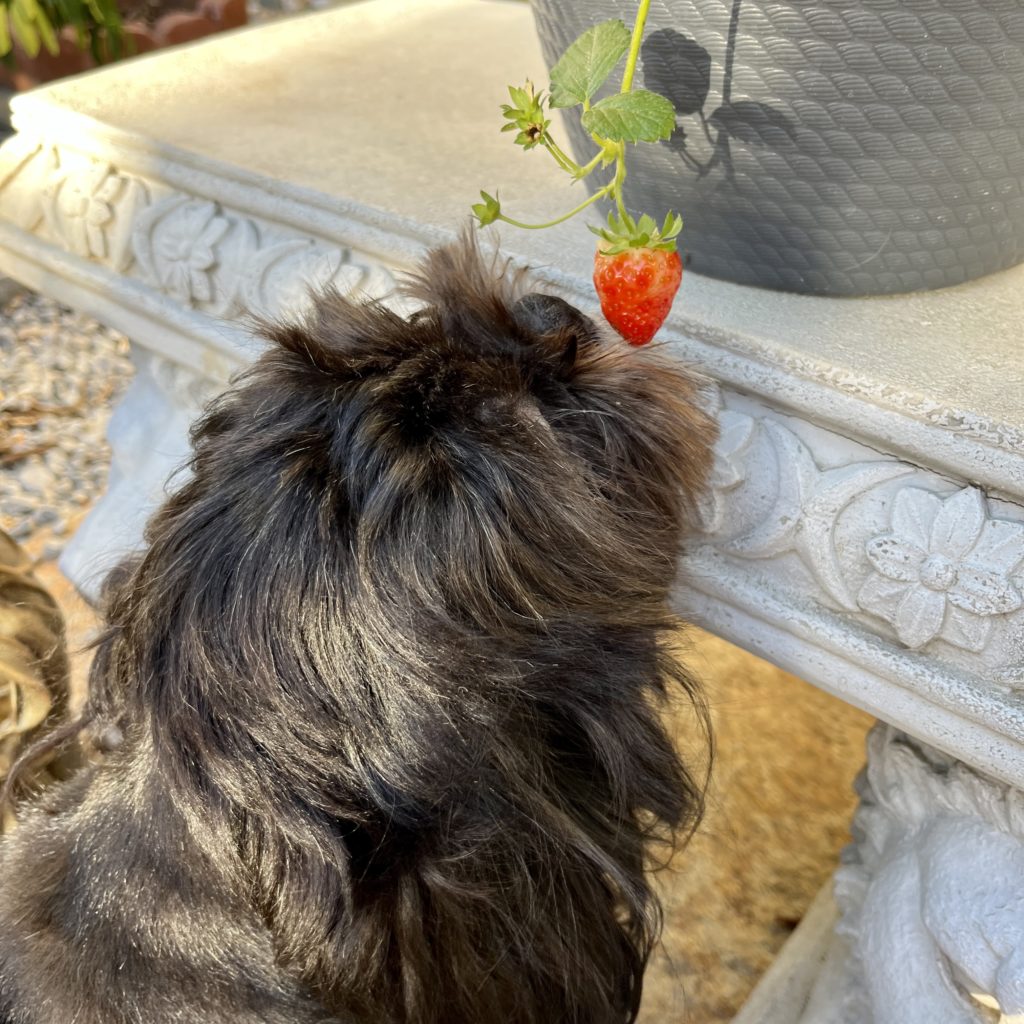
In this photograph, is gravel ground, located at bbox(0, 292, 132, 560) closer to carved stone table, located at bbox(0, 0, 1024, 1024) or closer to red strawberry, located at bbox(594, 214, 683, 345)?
carved stone table, located at bbox(0, 0, 1024, 1024)

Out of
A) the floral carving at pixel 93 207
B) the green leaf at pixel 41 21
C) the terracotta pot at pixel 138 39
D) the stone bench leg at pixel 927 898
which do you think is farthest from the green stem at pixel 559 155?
the terracotta pot at pixel 138 39

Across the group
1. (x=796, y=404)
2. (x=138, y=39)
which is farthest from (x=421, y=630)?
(x=138, y=39)

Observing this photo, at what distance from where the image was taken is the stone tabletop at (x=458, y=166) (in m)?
0.69

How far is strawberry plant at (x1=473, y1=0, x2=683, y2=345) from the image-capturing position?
587mm

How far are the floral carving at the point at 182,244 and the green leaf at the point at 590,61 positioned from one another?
1.86 feet

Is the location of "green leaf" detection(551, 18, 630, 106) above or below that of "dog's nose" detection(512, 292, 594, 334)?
above

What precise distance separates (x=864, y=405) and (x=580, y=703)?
283 mm

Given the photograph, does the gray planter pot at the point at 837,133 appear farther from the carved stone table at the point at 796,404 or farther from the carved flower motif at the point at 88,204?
the carved flower motif at the point at 88,204

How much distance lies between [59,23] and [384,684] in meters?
2.18

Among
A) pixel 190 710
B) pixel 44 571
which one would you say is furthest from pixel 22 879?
pixel 44 571

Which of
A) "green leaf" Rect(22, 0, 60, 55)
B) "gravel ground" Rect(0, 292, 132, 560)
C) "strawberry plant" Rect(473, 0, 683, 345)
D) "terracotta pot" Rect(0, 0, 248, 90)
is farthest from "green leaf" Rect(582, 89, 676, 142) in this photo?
"terracotta pot" Rect(0, 0, 248, 90)

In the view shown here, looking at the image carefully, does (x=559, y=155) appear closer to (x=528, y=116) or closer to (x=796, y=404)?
(x=528, y=116)

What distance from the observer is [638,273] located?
60 centimetres

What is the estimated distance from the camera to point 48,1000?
0.66 metres
